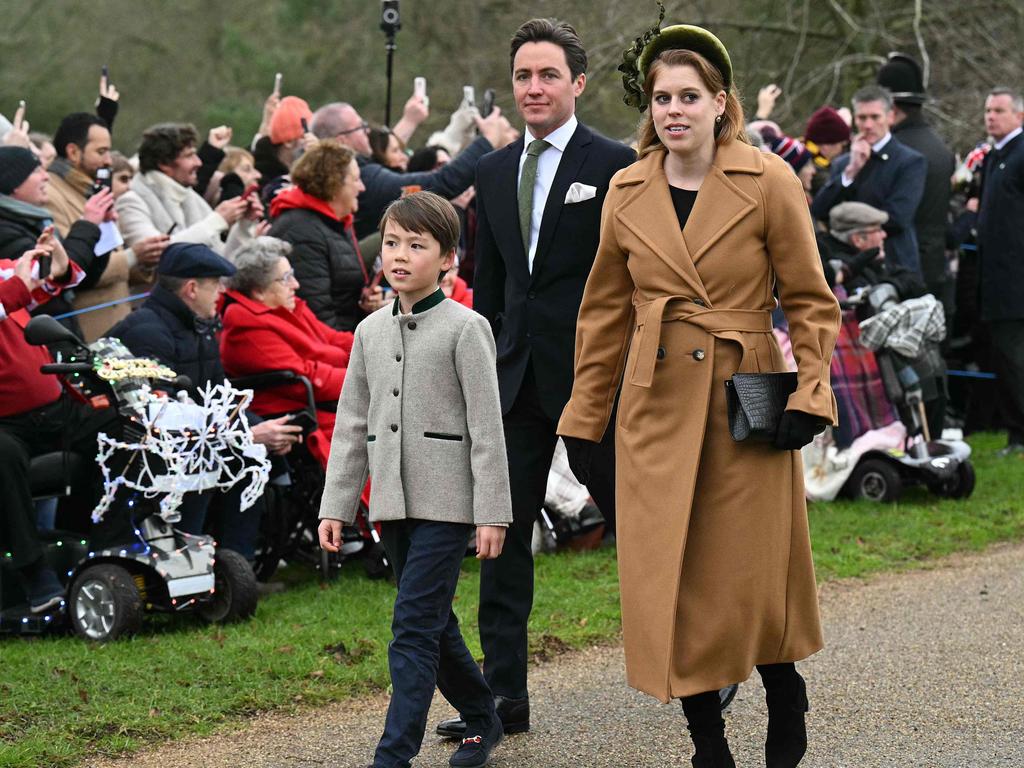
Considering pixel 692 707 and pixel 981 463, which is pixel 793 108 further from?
pixel 692 707

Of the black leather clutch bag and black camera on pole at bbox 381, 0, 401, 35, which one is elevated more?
black camera on pole at bbox 381, 0, 401, 35

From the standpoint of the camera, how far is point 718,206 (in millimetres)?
4293

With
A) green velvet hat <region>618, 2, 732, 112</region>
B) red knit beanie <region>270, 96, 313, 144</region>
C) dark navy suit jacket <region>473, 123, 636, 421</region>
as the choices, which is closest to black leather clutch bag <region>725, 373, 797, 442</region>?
green velvet hat <region>618, 2, 732, 112</region>

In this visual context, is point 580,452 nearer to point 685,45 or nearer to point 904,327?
point 685,45

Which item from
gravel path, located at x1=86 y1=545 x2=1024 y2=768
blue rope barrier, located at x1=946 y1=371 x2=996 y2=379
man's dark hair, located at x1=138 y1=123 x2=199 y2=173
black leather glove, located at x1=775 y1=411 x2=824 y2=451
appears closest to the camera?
black leather glove, located at x1=775 y1=411 x2=824 y2=451

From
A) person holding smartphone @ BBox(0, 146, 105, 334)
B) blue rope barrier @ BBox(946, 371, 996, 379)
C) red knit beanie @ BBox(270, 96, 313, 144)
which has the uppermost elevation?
red knit beanie @ BBox(270, 96, 313, 144)

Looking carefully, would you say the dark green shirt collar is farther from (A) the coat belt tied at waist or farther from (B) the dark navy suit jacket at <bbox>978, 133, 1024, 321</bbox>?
(B) the dark navy suit jacket at <bbox>978, 133, 1024, 321</bbox>

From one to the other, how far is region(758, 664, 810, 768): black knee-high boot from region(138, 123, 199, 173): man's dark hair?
18.0ft

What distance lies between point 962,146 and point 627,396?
13947 millimetres

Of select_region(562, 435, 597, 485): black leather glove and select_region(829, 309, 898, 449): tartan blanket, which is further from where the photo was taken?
select_region(829, 309, 898, 449): tartan blanket

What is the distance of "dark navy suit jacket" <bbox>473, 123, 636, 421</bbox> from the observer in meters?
5.18

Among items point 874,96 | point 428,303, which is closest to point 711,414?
point 428,303

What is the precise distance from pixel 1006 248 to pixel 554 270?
653cm

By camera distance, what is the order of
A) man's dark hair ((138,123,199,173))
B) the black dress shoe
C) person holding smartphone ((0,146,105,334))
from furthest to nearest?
man's dark hair ((138,123,199,173)), person holding smartphone ((0,146,105,334)), the black dress shoe
